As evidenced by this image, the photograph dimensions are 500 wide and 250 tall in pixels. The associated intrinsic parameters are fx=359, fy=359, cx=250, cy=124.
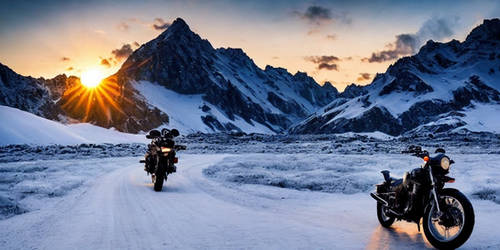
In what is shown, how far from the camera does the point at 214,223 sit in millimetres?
7820

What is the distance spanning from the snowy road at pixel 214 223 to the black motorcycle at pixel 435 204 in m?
0.40

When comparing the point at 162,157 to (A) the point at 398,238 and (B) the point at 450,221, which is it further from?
(B) the point at 450,221

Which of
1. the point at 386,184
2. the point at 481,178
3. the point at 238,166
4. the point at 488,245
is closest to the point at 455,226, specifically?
the point at 488,245

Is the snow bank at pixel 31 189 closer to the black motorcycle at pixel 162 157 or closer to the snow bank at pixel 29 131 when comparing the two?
the black motorcycle at pixel 162 157

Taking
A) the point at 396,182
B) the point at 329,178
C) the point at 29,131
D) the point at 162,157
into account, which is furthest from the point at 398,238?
the point at 29,131

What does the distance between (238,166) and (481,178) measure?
11541 mm

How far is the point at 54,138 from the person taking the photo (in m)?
56.7

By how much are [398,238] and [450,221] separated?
1127 millimetres

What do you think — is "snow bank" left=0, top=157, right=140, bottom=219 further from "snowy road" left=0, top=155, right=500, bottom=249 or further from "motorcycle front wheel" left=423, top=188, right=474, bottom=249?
"motorcycle front wheel" left=423, top=188, right=474, bottom=249

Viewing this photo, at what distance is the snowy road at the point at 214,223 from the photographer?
20.6 feet

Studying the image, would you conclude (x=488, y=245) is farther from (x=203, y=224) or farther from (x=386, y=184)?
(x=203, y=224)

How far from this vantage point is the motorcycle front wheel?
18.3 feet

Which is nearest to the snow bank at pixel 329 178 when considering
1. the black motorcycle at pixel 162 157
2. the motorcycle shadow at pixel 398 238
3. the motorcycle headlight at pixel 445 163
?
the black motorcycle at pixel 162 157

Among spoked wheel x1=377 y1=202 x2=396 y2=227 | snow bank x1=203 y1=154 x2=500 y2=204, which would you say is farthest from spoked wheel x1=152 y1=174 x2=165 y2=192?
spoked wheel x1=377 y1=202 x2=396 y2=227
